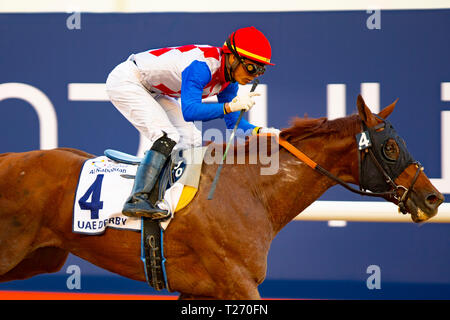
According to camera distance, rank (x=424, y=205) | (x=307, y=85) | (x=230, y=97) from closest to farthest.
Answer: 1. (x=424, y=205)
2. (x=230, y=97)
3. (x=307, y=85)

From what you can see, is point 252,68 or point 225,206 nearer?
point 225,206

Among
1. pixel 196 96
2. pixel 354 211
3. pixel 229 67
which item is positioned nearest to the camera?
pixel 196 96

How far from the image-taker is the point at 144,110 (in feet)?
10.4

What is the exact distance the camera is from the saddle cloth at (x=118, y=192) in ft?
9.64

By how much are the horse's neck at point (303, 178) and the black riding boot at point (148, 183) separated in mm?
541

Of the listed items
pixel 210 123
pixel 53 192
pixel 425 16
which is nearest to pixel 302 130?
pixel 53 192

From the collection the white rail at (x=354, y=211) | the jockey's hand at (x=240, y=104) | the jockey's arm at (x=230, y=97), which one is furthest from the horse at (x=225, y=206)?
the white rail at (x=354, y=211)

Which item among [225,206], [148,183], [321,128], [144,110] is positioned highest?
[144,110]

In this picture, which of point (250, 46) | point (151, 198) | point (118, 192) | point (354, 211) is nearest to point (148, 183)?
point (151, 198)

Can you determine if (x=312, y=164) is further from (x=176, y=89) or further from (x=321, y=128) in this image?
(x=176, y=89)

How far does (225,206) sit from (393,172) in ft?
2.82

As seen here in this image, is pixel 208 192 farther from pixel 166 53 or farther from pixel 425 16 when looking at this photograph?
pixel 425 16

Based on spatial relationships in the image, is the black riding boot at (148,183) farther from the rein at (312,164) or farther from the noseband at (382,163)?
the noseband at (382,163)

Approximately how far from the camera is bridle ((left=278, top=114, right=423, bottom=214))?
282cm
